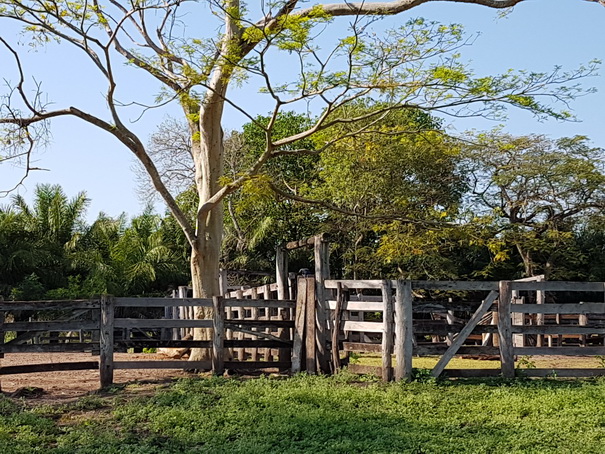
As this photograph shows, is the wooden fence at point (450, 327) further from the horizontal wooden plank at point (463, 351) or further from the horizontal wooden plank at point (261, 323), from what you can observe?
the horizontal wooden plank at point (261, 323)

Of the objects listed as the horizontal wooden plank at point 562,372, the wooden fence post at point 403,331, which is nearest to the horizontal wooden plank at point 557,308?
the horizontal wooden plank at point 562,372

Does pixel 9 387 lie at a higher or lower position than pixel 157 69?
lower

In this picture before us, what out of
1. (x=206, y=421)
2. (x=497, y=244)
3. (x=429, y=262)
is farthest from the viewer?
(x=429, y=262)

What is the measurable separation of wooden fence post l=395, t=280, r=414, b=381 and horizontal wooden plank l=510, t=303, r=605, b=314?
165 centimetres

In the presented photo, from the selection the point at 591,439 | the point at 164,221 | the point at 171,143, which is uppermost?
the point at 171,143

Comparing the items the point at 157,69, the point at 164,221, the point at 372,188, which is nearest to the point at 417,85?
the point at 157,69

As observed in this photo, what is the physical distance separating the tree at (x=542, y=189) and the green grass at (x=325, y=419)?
20.5 m

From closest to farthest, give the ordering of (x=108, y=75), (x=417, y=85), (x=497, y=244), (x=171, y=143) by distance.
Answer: (x=417, y=85) → (x=108, y=75) → (x=497, y=244) → (x=171, y=143)

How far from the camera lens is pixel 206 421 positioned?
9.17 m

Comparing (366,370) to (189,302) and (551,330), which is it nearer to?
(551,330)

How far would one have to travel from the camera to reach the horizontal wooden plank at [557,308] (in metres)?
11.9

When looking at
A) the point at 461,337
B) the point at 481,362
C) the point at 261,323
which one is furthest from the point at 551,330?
the point at 481,362

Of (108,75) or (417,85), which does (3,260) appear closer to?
(108,75)

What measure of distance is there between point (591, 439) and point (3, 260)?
84.0 feet
